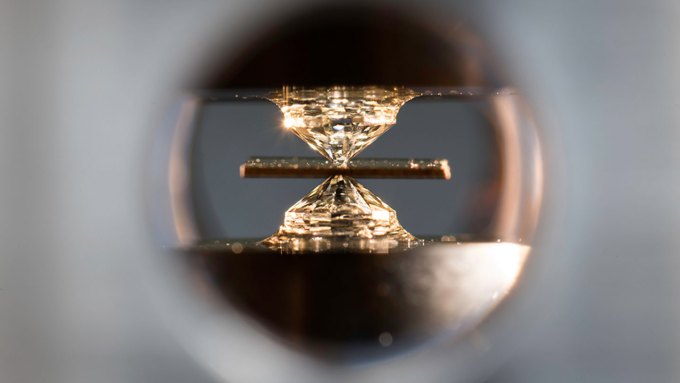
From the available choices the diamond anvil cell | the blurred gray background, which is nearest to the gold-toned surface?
the diamond anvil cell

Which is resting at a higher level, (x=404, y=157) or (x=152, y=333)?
(x=404, y=157)

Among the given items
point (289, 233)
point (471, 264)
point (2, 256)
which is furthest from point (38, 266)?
point (471, 264)

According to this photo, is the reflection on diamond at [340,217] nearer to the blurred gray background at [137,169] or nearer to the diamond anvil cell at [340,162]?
the diamond anvil cell at [340,162]

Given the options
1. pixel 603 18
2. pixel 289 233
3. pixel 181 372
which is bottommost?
pixel 181 372

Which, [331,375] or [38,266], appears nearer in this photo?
[331,375]

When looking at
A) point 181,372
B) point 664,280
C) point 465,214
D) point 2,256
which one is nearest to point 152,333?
point 181,372

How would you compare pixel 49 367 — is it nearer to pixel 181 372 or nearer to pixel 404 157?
pixel 181 372

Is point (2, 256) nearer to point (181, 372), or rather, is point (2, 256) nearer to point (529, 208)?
point (181, 372)
